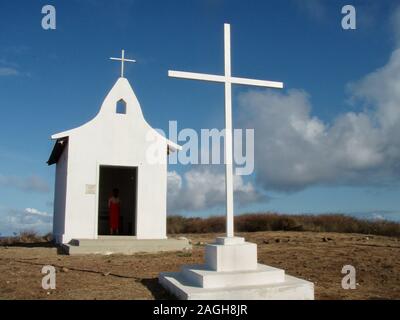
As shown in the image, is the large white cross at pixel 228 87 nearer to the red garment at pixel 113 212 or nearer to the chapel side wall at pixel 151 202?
the chapel side wall at pixel 151 202

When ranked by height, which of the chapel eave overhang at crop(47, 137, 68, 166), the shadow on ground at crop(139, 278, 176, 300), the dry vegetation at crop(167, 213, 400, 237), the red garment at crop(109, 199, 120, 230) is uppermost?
the chapel eave overhang at crop(47, 137, 68, 166)

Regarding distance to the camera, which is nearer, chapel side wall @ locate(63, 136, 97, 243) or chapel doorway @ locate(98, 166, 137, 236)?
chapel side wall @ locate(63, 136, 97, 243)

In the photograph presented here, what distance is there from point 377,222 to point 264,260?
1226 cm

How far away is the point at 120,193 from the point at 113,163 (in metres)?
4.77

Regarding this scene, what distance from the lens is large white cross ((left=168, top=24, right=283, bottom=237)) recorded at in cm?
734

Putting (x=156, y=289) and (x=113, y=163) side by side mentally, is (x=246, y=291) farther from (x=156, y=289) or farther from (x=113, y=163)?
(x=113, y=163)

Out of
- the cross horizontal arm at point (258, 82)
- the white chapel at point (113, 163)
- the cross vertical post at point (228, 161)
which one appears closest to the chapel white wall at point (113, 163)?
the white chapel at point (113, 163)

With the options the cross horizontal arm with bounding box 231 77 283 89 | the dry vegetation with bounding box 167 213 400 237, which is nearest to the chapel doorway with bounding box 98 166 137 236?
the dry vegetation with bounding box 167 213 400 237

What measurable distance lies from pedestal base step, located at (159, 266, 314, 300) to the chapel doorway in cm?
1102

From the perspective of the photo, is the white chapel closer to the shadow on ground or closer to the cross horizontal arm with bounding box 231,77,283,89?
the shadow on ground

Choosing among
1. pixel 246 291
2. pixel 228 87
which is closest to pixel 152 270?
pixel 246 291

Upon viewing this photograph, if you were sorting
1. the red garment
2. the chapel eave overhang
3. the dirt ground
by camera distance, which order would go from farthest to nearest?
the red garment < the chapel eave overhang < the dirt ground

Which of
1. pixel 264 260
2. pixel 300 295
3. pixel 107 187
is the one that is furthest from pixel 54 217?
pixel 300 295

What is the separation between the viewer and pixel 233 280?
6.49 metres
